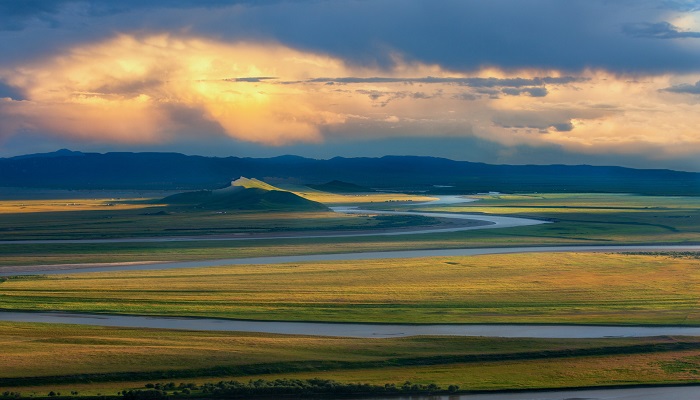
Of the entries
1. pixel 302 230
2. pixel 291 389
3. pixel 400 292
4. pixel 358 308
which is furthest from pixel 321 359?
pixel 302 230

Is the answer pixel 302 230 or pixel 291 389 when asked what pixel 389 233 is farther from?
pixel 291 389

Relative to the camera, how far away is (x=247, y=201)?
180 metres

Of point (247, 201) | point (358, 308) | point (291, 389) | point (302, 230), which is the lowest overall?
point (291, 389)

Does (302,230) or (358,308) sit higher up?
(302,230)

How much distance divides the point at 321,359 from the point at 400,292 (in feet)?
73.6

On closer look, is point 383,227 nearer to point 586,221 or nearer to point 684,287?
point 586,221

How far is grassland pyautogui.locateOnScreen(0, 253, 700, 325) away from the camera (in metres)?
54.6

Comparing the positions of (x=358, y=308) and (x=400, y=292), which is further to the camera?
(x=400, y=292)

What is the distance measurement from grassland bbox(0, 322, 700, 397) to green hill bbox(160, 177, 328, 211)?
121 m

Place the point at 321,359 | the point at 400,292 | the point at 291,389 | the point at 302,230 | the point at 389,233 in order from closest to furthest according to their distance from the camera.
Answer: the point at 291,389 → the point at 321,359 → the point at 400,292 → the point at 389,233 → the point at 302,230

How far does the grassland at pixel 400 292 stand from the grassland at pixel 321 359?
7008 millimetres

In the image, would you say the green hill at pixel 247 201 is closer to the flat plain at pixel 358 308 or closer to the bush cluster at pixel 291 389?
the flat plain at pixel 358 308

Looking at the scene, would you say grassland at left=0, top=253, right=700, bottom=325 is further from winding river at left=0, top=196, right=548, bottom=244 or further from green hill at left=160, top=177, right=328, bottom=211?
green hill at left=160, top=177, right=328, bottom=211

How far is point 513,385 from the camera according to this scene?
38.7 m
